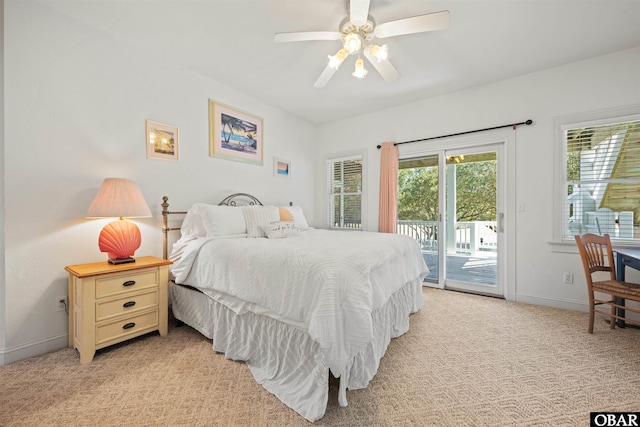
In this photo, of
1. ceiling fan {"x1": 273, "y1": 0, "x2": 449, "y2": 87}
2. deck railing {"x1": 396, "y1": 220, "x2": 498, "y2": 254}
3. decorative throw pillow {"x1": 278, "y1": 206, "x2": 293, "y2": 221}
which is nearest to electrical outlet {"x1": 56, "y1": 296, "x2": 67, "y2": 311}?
decorative throw pillow {"x1": 278, "y1": 206, "x2": 293, "y2": 221}

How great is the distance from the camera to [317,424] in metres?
1.40

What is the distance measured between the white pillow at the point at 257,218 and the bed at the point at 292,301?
0.02 meters

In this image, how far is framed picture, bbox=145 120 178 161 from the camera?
108 inches

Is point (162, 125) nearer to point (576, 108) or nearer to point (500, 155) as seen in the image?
point (500, 155)

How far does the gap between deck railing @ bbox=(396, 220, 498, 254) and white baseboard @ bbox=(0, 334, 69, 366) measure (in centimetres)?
404

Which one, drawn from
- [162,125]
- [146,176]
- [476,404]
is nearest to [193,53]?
[162,125]

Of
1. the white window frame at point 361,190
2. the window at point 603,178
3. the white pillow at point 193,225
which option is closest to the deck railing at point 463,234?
the white window frame at point 361,190

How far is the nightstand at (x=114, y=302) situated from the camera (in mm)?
1958

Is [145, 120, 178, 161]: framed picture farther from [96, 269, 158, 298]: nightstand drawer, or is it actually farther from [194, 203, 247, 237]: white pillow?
[96, 269, 158, 298]: nightstand drawer

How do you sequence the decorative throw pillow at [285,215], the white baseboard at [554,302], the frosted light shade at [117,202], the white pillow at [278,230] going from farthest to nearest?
the decorative throw pillow at [285,215], the white baseboard at [554,302], the white pillow at [278,230], the frosted light shade at [117,202]

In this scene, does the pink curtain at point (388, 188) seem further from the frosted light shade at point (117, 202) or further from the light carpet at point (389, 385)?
the frosted light shade at point (117, 202)

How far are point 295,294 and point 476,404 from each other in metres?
1.24

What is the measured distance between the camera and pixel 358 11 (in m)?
1.80

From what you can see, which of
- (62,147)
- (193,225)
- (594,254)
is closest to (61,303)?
(193,225)
